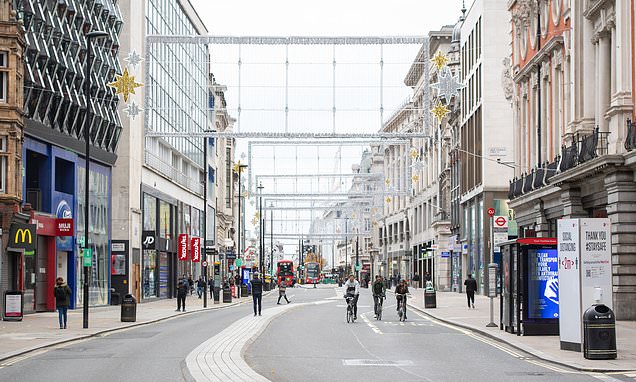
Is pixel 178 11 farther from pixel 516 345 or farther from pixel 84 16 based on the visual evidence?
pixel 516 345

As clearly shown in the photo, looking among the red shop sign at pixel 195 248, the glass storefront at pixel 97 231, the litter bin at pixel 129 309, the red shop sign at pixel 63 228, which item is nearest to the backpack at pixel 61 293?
the litter bin at pixel 129 309

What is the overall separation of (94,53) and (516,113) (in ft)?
70.3

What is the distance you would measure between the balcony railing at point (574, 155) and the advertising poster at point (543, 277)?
6.66 m

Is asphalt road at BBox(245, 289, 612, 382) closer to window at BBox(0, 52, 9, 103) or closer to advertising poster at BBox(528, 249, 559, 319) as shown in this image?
advertising poster at BBox(528, 249, 559, 319)

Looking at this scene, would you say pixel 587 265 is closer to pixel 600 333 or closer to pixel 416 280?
pixel 600 333

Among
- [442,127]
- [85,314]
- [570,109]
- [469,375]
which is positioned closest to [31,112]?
[85,314]

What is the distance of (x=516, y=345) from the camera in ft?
79.9

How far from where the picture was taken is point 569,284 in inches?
894

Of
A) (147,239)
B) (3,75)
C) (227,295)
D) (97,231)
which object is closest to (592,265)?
(3,75)

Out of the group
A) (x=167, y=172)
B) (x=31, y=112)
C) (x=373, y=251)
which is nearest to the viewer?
(x=31, y=112)

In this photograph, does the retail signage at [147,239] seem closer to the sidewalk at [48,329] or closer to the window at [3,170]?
the sidewalk at [48,329]

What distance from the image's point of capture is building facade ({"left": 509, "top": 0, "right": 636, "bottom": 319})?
32.9m

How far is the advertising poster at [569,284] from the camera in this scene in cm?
2239

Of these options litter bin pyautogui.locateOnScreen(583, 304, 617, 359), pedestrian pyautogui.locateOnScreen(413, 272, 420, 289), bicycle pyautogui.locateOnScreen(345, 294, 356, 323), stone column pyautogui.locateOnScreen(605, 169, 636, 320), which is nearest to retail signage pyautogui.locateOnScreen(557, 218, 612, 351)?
litter bin pyautogui.locateOnScreen(583, 304, 617, 359)
